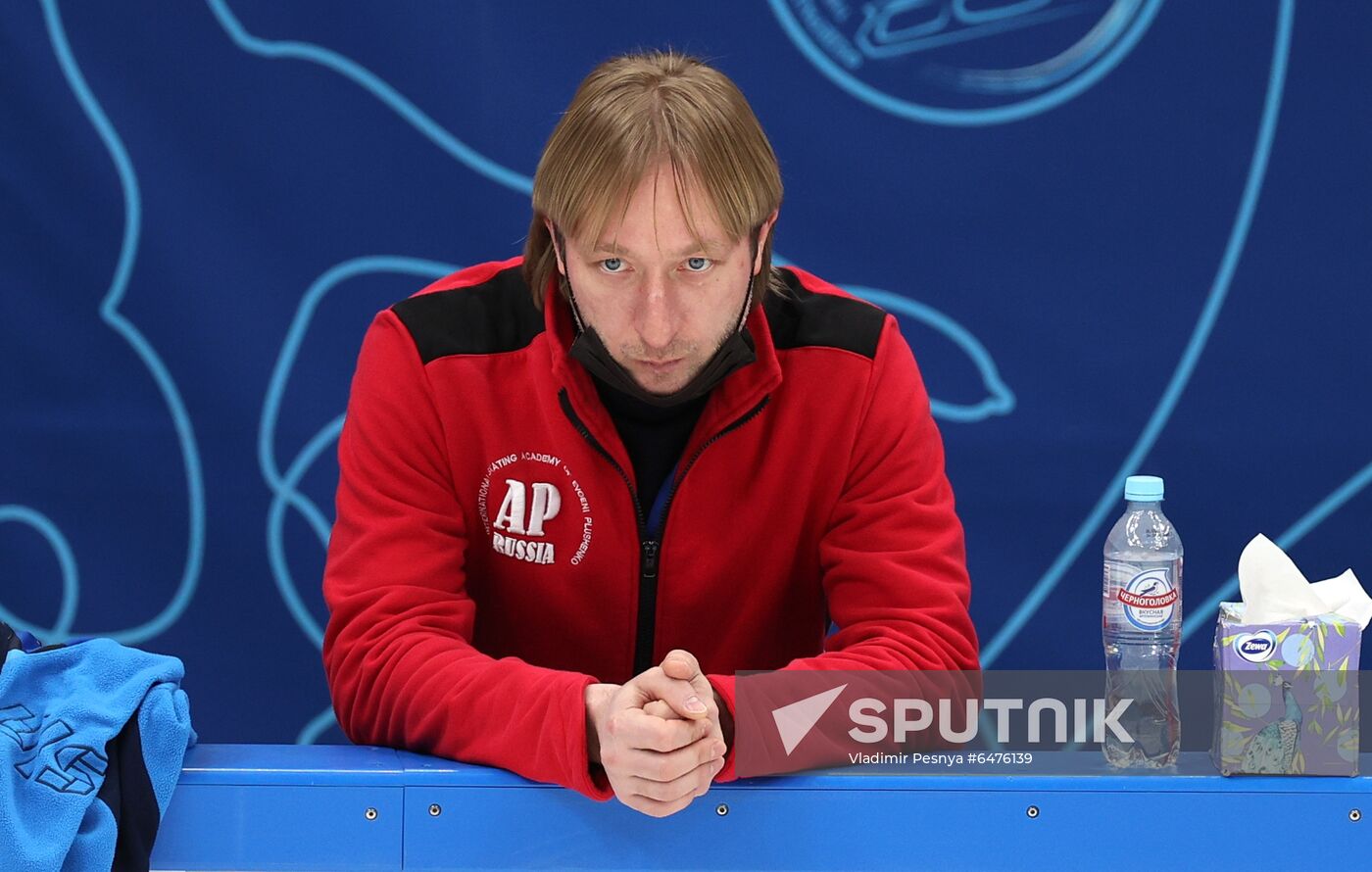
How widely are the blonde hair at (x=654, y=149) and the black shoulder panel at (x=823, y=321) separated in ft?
0.56

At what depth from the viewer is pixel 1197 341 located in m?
2.45

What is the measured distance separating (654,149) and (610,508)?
394 millimetres

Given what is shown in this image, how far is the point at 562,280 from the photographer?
1.65 meters

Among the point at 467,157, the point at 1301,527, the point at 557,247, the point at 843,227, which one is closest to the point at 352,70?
the point at 467,157

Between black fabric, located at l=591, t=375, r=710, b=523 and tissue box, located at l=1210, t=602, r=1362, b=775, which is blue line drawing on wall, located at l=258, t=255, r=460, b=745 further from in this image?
tissue box, located at l=1210, t=602, r=1362, b=775

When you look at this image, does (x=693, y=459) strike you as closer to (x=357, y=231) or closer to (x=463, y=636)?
(x=463, y=636)

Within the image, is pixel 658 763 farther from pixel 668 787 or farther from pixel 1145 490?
pixel 1145 490

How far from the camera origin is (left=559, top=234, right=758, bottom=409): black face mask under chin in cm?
159

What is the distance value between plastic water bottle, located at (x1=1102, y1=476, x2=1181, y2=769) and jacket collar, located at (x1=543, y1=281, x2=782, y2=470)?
1.29ft

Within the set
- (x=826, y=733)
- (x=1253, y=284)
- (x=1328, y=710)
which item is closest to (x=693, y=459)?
(x=826, y=733)

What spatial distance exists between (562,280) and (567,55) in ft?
2.90

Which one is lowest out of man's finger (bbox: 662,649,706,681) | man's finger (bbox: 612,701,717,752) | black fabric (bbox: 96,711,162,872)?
black fabric (bbox: 96,711,162,872)

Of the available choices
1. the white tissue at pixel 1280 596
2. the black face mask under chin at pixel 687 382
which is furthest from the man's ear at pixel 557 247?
the white tissue at pixel 1280 596

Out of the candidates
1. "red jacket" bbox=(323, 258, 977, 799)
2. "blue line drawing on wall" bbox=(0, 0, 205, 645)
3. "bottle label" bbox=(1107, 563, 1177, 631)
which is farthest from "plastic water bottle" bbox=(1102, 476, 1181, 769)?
"blue line drawing on wall" bbox=(0, 0, 205, 645)
